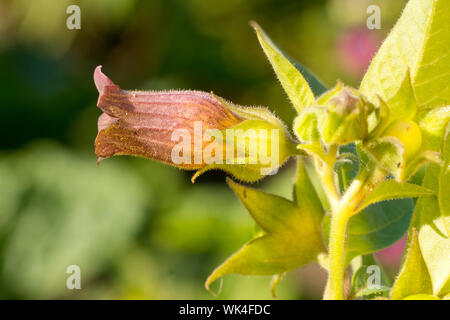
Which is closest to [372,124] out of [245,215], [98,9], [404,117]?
[404,117]

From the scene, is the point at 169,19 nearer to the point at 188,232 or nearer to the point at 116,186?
the point at 116,186

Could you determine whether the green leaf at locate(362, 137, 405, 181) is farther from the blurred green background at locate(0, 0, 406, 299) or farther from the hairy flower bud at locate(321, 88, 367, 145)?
the blurred green background at locate(0, 0, 406, 299)

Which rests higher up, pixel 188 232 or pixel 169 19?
pixel 169 19

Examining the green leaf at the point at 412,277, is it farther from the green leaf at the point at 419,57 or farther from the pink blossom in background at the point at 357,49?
the pink blossom in background at the point at 357,49

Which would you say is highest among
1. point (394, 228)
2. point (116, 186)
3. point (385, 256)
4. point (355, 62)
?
point (355, 62)

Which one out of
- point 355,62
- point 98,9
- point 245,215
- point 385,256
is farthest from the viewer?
point 98,9

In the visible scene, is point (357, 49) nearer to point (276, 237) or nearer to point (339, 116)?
point (276, 237)
